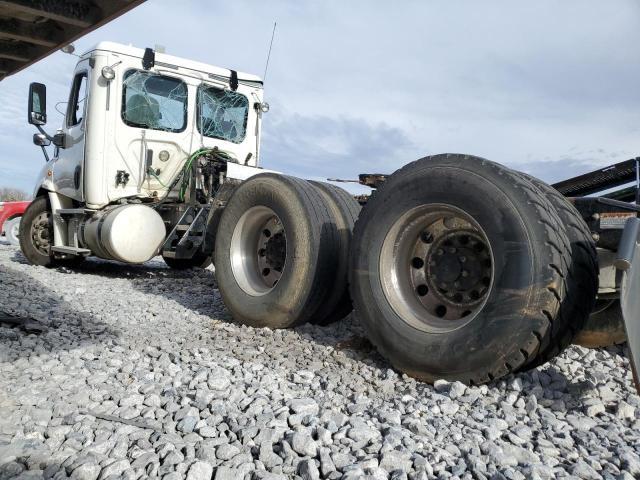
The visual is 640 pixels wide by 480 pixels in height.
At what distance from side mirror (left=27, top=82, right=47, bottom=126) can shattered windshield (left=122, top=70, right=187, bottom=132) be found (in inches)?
49.2

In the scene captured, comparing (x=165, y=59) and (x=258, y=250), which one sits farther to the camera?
(x=165, y=59)

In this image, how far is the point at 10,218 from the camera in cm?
1264

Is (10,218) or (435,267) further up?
(435,267)

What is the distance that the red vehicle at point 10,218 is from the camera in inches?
484

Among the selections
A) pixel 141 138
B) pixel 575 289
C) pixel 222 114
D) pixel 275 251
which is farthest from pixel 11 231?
pixel 575 289

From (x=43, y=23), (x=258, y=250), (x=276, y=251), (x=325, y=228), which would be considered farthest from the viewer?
(x=258, y=250)

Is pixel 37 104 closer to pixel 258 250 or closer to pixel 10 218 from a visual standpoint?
pixel 258 250

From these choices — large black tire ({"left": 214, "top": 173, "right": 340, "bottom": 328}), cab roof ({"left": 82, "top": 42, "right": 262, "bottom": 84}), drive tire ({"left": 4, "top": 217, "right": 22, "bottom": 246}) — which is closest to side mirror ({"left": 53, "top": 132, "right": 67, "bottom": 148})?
cab roof ({"left": 82, "top": 42, "right": 262, "bottom": 84})

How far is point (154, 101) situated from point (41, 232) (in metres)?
2.92

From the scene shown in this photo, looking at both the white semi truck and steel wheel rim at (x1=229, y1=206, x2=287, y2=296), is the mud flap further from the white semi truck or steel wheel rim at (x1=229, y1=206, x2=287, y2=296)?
steel wheel rim at (x1=229, y1=206, x2=287, y2=296)

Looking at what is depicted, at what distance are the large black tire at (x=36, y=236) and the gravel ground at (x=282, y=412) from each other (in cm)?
471

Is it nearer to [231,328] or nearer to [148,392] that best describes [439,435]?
[148,392]

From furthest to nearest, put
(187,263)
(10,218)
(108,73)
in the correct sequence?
1. (10,218)
2. (187,263)
3. (108,73)

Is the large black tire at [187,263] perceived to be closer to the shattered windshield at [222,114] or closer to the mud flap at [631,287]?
the shattered windshield at [222,114]
